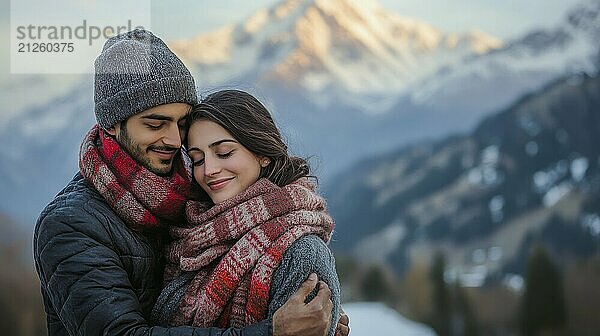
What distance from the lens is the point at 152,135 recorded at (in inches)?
60.6

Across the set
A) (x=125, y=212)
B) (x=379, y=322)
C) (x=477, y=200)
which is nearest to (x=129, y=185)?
(x=125, y=212)

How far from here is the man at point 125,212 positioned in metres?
1.40

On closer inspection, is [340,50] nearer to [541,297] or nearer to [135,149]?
[541,297]

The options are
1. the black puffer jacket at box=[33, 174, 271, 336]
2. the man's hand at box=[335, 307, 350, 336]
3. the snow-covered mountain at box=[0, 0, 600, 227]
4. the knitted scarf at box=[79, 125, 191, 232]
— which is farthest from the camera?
the snow-covered mountain at box=[0, 0, 600, 227]

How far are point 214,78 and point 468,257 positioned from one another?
192 cm

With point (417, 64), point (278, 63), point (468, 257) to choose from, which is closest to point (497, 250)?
point (468, 257)

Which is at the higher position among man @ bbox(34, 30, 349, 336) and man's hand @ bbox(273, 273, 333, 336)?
man @ bbox(34, 30, 349, 336)

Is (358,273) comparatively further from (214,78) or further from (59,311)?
(59,311)

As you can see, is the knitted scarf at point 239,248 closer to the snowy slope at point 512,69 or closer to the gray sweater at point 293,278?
the gray sweater at point 293,278

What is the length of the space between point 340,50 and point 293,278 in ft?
14.4

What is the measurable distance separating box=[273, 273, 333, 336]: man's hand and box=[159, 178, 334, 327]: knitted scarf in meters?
0.06

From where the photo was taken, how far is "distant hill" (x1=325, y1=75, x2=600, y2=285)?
5.63m

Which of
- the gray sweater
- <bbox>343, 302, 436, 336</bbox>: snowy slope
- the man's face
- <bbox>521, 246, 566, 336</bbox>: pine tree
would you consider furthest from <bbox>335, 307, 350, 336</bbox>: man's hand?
<bbox>521, 246, 566, 336</bbox>: pine tree

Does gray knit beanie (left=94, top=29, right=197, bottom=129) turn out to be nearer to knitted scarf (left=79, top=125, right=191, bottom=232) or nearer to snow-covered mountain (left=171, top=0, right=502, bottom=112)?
knitted scarf (left=79, top=125, right=191, bottom=232)
